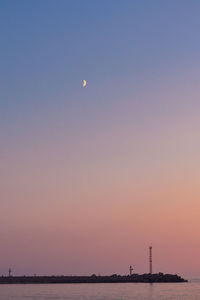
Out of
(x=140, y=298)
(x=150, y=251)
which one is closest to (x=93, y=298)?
(x=140, y=298)

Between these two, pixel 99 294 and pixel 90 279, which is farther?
pixel 90 279

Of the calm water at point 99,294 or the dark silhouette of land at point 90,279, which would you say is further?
the dark silhouette of land at point 90,279

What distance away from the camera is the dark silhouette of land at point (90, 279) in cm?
13700

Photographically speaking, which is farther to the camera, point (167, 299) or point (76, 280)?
point (76, 280)

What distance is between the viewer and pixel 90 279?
142375 millimetres

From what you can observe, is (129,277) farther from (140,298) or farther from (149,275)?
(140,298)

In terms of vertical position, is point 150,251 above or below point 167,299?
above

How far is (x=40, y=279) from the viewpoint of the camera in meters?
139

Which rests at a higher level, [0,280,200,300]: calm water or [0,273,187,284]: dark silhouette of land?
[0,273,187,284]: dark silhouette of land

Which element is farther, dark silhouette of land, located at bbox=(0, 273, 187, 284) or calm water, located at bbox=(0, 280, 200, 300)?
dark silhouette of land, located at bbox=(0, 273, 187, 284)

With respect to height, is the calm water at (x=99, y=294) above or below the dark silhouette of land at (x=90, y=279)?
below

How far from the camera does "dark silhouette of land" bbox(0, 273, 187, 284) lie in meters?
137

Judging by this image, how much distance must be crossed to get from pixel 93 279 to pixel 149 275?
1470 centimetres

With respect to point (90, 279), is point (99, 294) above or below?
below
